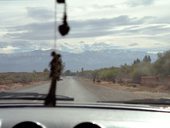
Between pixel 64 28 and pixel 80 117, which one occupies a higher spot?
pixel 64 28

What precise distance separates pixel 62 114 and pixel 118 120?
288 millimetres

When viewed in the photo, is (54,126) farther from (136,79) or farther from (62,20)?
(136,79)

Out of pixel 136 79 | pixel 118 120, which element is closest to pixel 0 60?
pixel 118 120

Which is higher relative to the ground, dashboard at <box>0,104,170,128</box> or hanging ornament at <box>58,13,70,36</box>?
hanging ornament at <box>58,13,70,36</box>

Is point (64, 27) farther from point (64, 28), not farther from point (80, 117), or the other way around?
point (80, 117)

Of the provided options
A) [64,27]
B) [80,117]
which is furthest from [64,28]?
[80,117]

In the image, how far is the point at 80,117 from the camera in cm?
286

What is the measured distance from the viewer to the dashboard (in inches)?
110

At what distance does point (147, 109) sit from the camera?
3.16 metres

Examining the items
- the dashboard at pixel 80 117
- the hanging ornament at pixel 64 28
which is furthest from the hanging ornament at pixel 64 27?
the dashboard at pixel 80 117

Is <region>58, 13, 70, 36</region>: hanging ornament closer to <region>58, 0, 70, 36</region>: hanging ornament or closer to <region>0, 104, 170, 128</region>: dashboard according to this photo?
<region>58, 0, 70, 36</region>: hanging ornament

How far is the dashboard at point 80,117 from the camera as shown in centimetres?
279

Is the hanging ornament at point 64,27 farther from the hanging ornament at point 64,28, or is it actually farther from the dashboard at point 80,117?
the dashboard at point 80,117

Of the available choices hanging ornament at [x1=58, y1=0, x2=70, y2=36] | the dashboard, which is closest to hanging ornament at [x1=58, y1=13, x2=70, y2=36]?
hanging ornament at [x1=58, y1=0, x2=70, y2=36]
